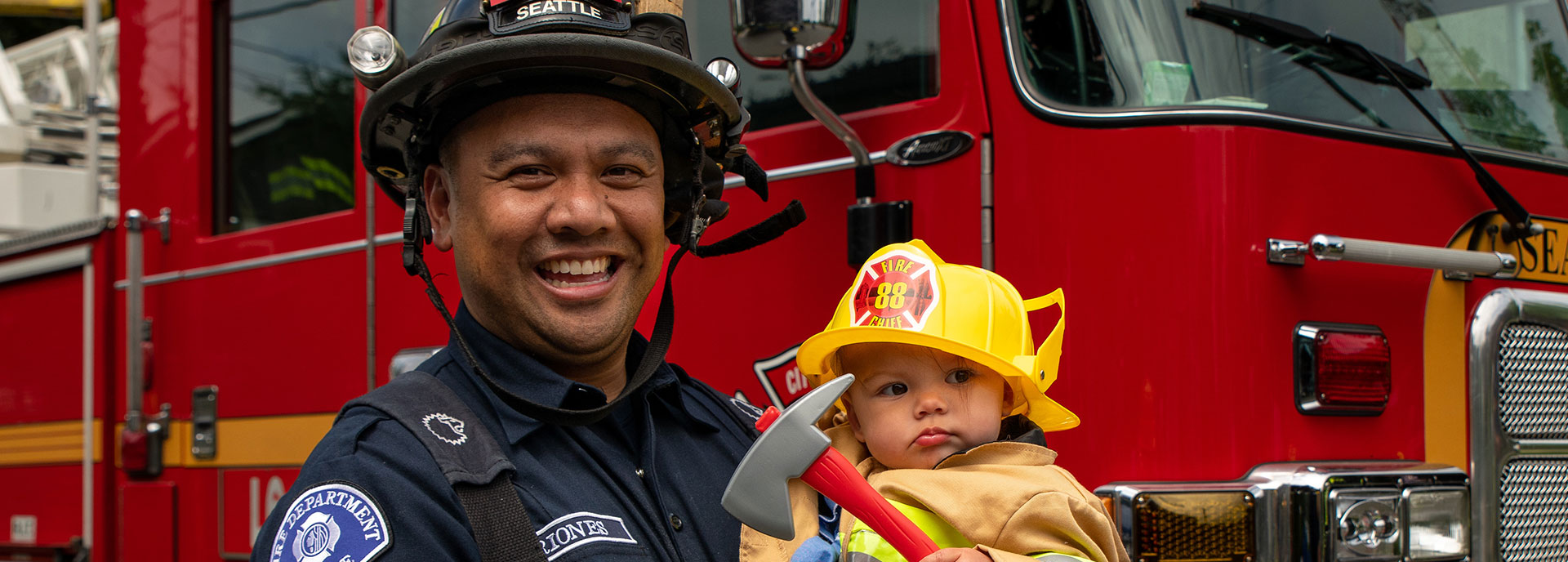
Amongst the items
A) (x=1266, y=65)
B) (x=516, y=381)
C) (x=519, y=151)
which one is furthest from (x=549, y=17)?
(x=1266, y=65)

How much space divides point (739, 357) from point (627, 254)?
1079 millimetres

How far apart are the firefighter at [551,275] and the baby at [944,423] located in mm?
176

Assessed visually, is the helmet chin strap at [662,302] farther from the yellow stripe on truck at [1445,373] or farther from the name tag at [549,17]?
the yellow stripe on truck at [1445,373]

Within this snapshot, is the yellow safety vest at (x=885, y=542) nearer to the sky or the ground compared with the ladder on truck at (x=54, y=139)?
nearer to the ground

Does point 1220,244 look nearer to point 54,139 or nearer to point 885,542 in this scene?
point 885,542

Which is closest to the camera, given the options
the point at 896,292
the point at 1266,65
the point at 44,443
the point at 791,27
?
the point at 896,292

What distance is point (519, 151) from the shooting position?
6.16ft

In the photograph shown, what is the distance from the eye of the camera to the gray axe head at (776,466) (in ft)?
5.30

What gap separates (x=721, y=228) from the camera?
3.09 metres

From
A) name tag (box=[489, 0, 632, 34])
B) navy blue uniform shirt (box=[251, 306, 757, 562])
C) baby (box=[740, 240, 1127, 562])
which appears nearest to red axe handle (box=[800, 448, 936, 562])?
baby (box=[740, 240, 1127, 562])

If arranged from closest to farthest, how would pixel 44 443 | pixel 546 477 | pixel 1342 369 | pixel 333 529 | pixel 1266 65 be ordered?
pixel 333 529 < pixel 546 477 < pixel 1342 369 < pixel 1266 65 < pixel 44 443

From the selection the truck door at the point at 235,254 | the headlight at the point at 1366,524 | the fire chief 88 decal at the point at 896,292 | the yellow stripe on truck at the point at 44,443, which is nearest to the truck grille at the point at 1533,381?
the headlight at the point at 1366,524

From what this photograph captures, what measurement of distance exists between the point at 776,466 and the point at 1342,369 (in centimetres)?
142

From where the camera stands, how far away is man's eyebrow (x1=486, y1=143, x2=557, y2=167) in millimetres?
1878
